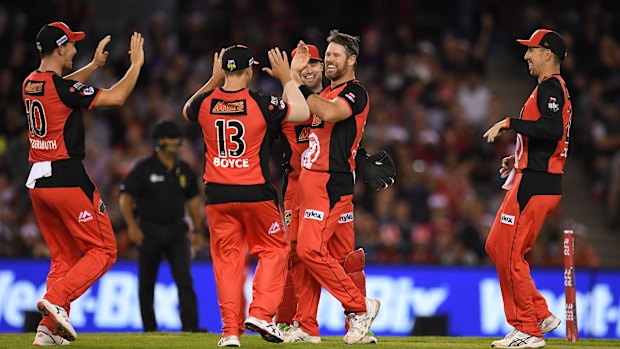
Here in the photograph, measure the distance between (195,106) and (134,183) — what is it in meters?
4.16

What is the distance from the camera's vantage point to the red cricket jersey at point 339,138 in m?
10.9

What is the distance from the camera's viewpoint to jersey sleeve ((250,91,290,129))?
1035 cm

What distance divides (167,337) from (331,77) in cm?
331

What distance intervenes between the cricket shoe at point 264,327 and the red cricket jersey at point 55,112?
2.21 metres

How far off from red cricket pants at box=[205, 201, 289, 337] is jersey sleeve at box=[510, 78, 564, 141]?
7.79 ft

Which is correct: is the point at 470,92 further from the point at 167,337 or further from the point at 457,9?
the point at 167,337

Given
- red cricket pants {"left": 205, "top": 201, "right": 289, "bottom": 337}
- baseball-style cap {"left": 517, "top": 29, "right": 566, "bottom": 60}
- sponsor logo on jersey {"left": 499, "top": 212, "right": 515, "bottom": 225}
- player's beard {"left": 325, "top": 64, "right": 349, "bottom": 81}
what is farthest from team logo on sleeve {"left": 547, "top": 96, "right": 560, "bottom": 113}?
red cricket pants {"left": 205, "top": 201, "right": 289, "bottom": 337}

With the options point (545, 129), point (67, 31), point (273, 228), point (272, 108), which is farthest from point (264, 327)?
point (67, 31)

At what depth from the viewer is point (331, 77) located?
440 inches

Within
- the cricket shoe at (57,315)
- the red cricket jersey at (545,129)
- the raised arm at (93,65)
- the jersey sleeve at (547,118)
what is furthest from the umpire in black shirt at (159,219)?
the jersey sleeve at (547,118)

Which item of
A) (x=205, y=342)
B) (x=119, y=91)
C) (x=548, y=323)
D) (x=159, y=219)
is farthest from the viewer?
(x=159, y=219)

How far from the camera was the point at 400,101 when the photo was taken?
21.8 metres

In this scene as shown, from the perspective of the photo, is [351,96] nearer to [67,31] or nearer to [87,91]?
[87,91]

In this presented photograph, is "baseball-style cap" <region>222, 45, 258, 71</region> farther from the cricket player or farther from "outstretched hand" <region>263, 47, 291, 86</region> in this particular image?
the cricket player
